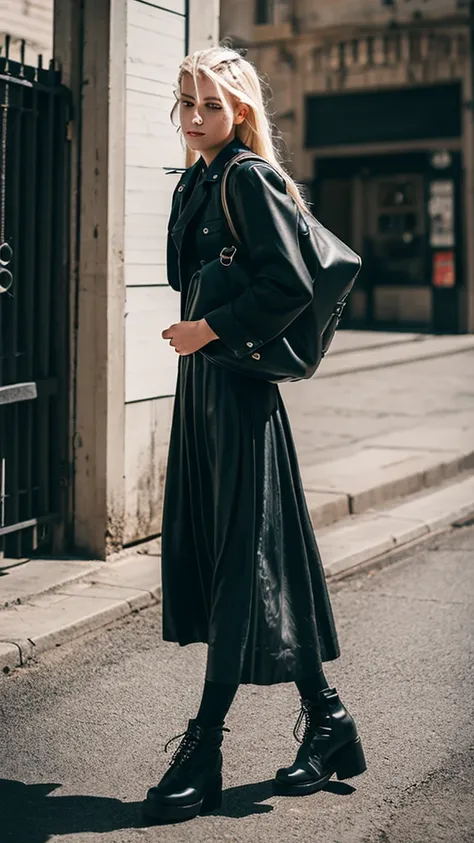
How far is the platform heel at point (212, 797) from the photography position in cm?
333

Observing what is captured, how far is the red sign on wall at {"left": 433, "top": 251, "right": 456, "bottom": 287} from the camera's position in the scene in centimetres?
2034

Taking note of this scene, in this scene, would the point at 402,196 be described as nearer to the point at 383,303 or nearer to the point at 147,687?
the point at 383,303

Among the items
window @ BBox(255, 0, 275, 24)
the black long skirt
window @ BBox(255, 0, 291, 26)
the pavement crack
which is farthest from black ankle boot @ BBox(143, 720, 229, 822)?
window @ BBox(255, 0, 275, 24)

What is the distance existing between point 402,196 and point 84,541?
16121 millimetres

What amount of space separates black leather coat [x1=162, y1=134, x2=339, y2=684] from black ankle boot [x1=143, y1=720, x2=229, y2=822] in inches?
7.0

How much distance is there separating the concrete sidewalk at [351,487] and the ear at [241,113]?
2.23 m

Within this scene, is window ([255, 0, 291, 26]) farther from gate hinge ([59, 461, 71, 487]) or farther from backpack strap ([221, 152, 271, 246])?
backpack strap ([221, 152, 271, 246])

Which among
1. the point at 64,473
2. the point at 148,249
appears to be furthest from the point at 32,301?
the point at 64,473

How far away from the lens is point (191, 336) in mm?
3195

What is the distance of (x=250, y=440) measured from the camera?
329 centimetres

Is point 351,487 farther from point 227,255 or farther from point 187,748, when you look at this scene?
point 227,255

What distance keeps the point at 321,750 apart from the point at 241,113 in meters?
1.71

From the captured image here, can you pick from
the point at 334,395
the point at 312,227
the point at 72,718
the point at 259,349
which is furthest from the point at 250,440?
the point at 334,395

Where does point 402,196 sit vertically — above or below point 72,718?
above
